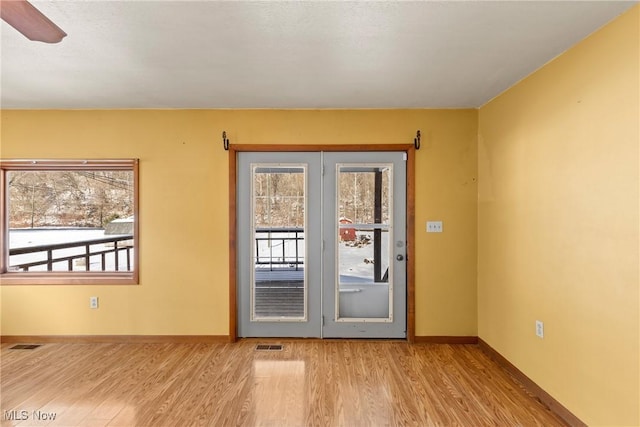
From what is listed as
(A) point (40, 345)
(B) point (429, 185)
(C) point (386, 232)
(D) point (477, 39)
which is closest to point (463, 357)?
(C) point (386, 232)

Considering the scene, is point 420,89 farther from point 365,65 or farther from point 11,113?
point 11,113

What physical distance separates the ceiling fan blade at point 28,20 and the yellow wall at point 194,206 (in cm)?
199

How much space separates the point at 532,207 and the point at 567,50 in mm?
1099

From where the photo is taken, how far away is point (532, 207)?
2.58 m

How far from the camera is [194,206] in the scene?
349 cm

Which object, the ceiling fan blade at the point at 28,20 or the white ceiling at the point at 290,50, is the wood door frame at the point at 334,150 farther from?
the ceiling fan blade at the point at 28,20

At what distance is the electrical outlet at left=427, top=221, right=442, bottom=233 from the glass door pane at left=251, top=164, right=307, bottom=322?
1.31 m

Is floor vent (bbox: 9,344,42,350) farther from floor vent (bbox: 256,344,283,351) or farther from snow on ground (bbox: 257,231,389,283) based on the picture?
snow on ground (bbox: 257,231,389,283)

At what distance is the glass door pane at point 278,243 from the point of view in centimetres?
354

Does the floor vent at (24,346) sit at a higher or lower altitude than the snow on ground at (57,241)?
lower

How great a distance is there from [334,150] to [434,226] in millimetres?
1310

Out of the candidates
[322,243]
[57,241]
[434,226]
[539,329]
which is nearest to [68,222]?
[57,241]

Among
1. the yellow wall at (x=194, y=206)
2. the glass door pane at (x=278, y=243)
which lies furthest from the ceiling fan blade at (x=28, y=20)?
the glass door pane at (x=278, y=243)

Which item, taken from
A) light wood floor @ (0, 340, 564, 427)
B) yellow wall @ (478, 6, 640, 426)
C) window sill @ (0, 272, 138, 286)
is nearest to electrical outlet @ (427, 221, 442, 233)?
yellow wall @ (478, 6, 640, 426)
